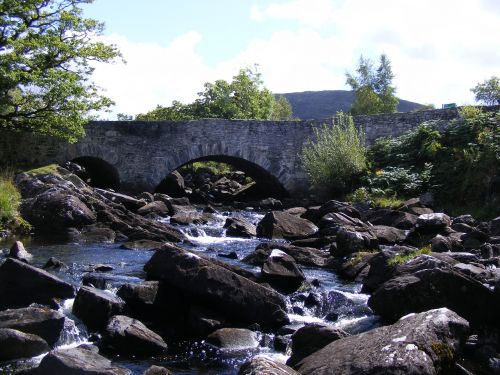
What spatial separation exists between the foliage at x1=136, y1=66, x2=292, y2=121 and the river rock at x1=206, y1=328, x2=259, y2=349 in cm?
3553

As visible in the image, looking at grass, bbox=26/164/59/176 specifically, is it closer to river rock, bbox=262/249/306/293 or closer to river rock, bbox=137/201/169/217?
river rock, bbox=137/201/169/217

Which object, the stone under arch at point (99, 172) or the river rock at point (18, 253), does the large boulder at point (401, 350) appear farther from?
the stone under arch at point (99, 172)

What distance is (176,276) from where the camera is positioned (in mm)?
7863

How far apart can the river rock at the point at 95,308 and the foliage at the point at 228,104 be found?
35.1 meters

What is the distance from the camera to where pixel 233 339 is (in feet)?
23.2

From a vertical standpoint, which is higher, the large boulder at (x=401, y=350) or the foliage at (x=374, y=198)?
the large boulder at (x=401, y=350)

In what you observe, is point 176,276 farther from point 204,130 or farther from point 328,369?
point 204,130

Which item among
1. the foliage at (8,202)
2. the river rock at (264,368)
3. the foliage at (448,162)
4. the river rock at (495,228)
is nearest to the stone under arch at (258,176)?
the foliage at (448,162)

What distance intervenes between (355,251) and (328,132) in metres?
12.5

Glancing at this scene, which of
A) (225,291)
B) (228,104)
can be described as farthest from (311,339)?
(228,104)

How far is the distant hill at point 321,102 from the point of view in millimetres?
93938

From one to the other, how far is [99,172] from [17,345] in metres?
21.0

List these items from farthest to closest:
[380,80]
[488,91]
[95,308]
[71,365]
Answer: [380,80] → [488,91] → [95,308] → [71,365]

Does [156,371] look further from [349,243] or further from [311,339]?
[349,243]
